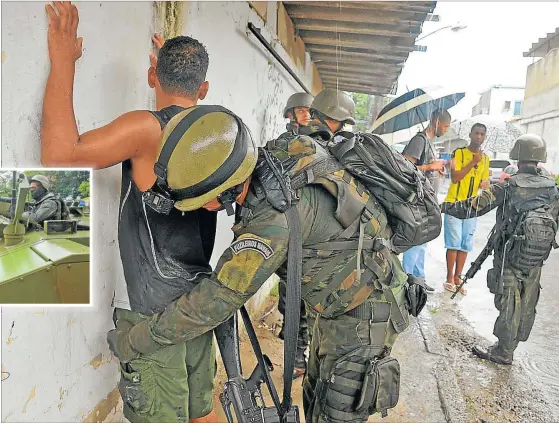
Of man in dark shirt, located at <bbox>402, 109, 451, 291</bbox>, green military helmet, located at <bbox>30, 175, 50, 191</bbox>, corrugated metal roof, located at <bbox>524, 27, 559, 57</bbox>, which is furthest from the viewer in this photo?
man in dark shirt, located at <bbox>402, 109, 451, 291</bbox>

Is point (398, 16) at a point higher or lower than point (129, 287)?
higher

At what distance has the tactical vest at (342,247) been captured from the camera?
63.3 inches

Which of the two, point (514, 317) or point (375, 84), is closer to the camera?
point (514, 317)

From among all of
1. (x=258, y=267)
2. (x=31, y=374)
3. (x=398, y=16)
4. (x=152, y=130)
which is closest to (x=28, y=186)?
(x=152, y=130)

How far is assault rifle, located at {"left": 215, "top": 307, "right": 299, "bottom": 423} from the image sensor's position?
5.39ft

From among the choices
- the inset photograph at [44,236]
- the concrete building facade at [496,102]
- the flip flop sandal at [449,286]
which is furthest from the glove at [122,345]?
the concrete building facade at [496,102]

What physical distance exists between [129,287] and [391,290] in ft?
3.22

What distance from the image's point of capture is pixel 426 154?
14.7 feet

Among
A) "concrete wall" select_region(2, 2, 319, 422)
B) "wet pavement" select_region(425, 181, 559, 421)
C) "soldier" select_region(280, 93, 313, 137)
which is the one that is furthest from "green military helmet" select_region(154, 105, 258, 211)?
"wet pavement" select_region(425, 181, 559, 421)

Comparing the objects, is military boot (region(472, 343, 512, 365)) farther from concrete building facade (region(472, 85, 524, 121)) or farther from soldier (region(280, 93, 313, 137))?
concrete building facade (region(472, 85, 524, 121))

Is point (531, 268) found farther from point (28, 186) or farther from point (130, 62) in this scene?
point (28, 186)

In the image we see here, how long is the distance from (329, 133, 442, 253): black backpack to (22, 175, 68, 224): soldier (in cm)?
97

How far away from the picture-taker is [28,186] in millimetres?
1013

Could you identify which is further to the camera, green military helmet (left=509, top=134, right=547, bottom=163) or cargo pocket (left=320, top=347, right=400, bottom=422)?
green military helmet (left=509, top=134, right=547, bottom=163)
